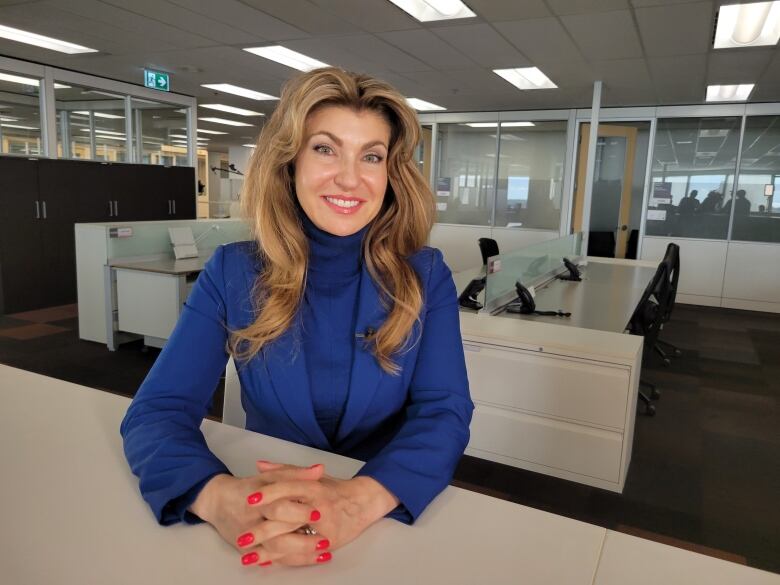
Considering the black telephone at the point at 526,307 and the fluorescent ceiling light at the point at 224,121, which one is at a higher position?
the fluorescent ceiling light at the point at 224,121

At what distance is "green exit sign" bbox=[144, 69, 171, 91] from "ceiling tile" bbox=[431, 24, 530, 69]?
151 inches

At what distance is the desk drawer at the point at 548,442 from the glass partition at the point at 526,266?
2.16ft

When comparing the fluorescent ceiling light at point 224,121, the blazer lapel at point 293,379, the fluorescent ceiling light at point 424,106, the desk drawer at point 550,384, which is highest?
the fluorescent ceiling light at point 224,121

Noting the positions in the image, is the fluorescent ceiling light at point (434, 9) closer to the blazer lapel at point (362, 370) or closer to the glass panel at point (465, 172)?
the blazer lapel at point (362, 370)

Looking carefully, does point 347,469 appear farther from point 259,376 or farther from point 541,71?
point 541,71

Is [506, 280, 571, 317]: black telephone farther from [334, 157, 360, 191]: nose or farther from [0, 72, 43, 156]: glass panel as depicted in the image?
[0, 72, 43, 156]: glass panel

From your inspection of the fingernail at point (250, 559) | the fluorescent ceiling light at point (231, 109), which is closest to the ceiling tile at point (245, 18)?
the fingernail at point (250, 559)

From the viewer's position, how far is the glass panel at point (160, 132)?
809 cm

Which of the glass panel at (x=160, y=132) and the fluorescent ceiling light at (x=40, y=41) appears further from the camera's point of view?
the glass panel at (x=160, y=132)

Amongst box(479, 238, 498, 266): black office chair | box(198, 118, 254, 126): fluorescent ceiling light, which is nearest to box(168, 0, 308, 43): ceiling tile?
box(479, 238, 498, 266): black office chair

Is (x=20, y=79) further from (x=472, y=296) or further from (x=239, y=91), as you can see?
(x=472, y=296)

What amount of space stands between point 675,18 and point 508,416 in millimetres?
3455

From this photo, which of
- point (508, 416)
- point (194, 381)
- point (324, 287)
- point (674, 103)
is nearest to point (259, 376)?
point (194, 381)

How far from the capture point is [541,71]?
618 centimetres
